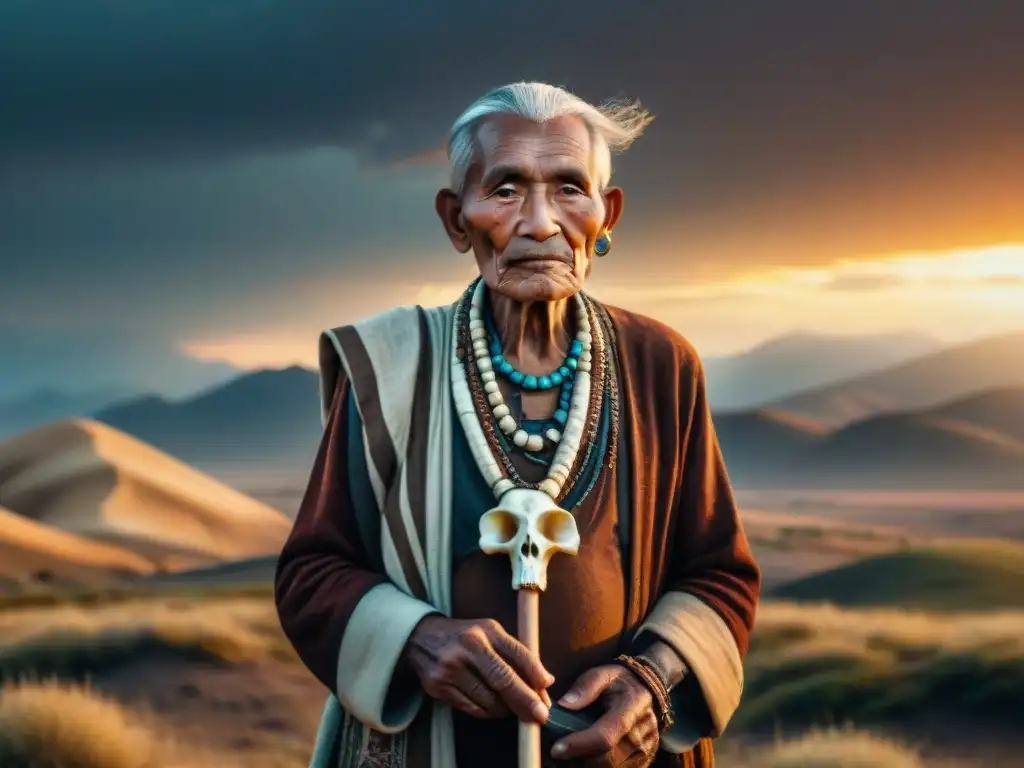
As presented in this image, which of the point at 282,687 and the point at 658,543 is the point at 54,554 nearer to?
the point at 282,687

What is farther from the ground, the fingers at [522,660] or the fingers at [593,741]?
the fingers at [522,660]

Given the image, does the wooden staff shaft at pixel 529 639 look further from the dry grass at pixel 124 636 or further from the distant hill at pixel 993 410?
the distant hill at pixel 993 410

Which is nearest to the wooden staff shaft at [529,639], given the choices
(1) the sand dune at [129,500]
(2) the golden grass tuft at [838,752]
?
(2) the golden grass tuft at [838,752]

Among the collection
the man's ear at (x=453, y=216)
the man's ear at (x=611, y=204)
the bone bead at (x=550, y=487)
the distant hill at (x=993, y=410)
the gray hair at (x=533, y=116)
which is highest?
the distant hill at (x=993, y=410)

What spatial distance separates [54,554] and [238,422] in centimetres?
71

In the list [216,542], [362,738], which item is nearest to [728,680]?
[362,738]

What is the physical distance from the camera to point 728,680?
1936mm

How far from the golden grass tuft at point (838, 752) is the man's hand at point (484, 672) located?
6.30 ft

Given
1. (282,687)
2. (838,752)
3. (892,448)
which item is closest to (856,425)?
(892,448)

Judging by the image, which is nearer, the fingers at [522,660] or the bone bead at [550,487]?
the fingers at [522,660]

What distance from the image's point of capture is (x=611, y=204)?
203 cm

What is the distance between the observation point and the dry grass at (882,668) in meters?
3.55

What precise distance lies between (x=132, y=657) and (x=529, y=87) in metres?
2.42

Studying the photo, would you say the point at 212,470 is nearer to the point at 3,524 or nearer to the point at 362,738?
the point at 3,524
